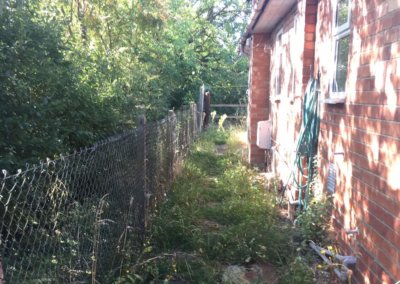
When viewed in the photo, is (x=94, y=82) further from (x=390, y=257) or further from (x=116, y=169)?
(x=390, y=257)

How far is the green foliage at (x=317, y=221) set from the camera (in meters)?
4.22

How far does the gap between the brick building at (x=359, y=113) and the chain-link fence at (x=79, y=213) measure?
1.99 meters

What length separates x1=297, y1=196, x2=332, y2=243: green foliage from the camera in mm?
4219

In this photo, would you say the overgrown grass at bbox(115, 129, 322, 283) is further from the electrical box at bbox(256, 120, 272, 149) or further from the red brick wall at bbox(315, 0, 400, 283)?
the electrical box at bbox(256, 120, 272, 149)

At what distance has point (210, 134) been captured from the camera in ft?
45.3

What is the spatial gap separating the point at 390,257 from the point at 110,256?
217 centimetres

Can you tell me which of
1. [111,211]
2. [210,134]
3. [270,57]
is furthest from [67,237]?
[210,134]

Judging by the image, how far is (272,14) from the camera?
6895 millimetres

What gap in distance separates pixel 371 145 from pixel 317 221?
1618mm

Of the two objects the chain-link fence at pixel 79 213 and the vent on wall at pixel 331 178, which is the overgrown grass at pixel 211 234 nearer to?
the chain-link fence at pixel 79 213

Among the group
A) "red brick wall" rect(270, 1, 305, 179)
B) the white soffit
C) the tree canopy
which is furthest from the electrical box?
the tree canopy

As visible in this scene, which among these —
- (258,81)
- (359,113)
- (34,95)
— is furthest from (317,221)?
(258,81)

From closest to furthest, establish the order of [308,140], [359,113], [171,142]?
[359,113], [308,140], [171,142]

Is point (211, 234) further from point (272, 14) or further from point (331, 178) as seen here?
point (272, 14)
